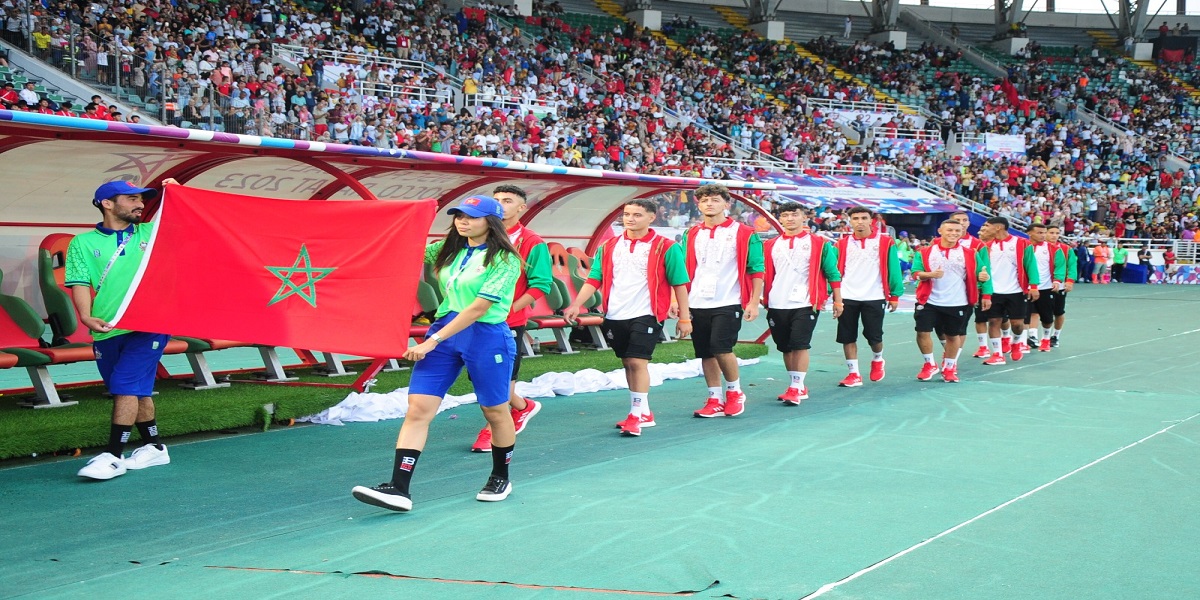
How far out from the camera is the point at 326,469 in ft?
22.3

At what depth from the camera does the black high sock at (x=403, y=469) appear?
559cm

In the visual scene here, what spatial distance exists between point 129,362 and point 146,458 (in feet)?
1.95

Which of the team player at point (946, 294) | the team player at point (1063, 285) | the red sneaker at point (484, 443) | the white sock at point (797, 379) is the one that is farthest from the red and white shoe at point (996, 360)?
the red sneaker at point (484, 443)

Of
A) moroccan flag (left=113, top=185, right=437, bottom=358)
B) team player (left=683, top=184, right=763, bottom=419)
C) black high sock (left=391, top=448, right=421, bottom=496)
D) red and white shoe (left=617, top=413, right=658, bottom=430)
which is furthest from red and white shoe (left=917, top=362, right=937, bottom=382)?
black high sock (left=391, top=448, right=421, bottom=496)

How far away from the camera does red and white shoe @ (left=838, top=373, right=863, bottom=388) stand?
36.5ft

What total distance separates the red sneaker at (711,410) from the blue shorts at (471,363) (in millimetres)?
3554

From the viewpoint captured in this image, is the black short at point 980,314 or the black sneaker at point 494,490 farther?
the black short at point 980,314

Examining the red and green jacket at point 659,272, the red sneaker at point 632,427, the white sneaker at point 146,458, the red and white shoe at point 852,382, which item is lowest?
the red and white shoe at point 852,382

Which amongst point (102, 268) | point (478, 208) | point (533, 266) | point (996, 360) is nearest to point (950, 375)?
point (996, 360)

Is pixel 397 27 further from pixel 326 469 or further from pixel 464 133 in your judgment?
pixel 326 469

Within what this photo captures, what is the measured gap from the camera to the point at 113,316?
6.51 metres

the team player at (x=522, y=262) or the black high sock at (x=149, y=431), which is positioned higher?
the team player at (x=522, y=262)

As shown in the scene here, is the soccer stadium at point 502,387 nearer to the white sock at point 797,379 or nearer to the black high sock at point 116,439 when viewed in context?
the black high sock at point 116,439

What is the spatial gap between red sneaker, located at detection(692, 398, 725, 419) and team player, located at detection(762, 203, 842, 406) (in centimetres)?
101
